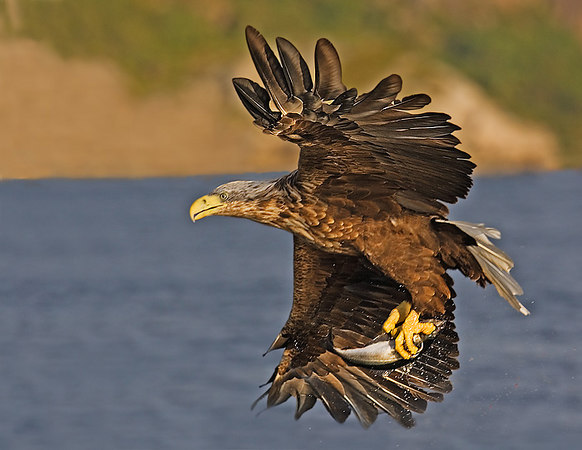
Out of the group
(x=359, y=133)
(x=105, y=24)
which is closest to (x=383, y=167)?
(x=359, y=133)

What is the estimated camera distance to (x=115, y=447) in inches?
412

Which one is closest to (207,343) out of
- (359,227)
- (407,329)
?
(407,329)

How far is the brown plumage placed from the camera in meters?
5.48

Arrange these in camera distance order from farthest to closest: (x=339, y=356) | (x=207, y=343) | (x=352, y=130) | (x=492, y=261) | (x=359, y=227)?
1. (x=207, y=343)
2. (x=339, y=356)
3. (x=492, y=261)
4. (x=359, y=227)
5. (x=352, y=130)

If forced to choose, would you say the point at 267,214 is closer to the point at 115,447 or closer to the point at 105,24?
the point at 115,447

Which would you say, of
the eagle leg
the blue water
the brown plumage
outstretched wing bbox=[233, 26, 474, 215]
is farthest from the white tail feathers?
the blue water

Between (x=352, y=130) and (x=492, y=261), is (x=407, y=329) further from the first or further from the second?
(x=352, y=130)

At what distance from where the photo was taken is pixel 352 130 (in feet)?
18.5

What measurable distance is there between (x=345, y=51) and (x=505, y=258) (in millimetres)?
31344

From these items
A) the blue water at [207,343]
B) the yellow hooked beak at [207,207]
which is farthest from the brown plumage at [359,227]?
the blue water at [207,343]

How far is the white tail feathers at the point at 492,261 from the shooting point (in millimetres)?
6262

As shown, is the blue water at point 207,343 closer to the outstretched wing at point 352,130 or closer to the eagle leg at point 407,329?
the eagle leg at point 407,329

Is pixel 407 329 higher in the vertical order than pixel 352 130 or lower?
lower

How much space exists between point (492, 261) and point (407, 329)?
0.58 meters
